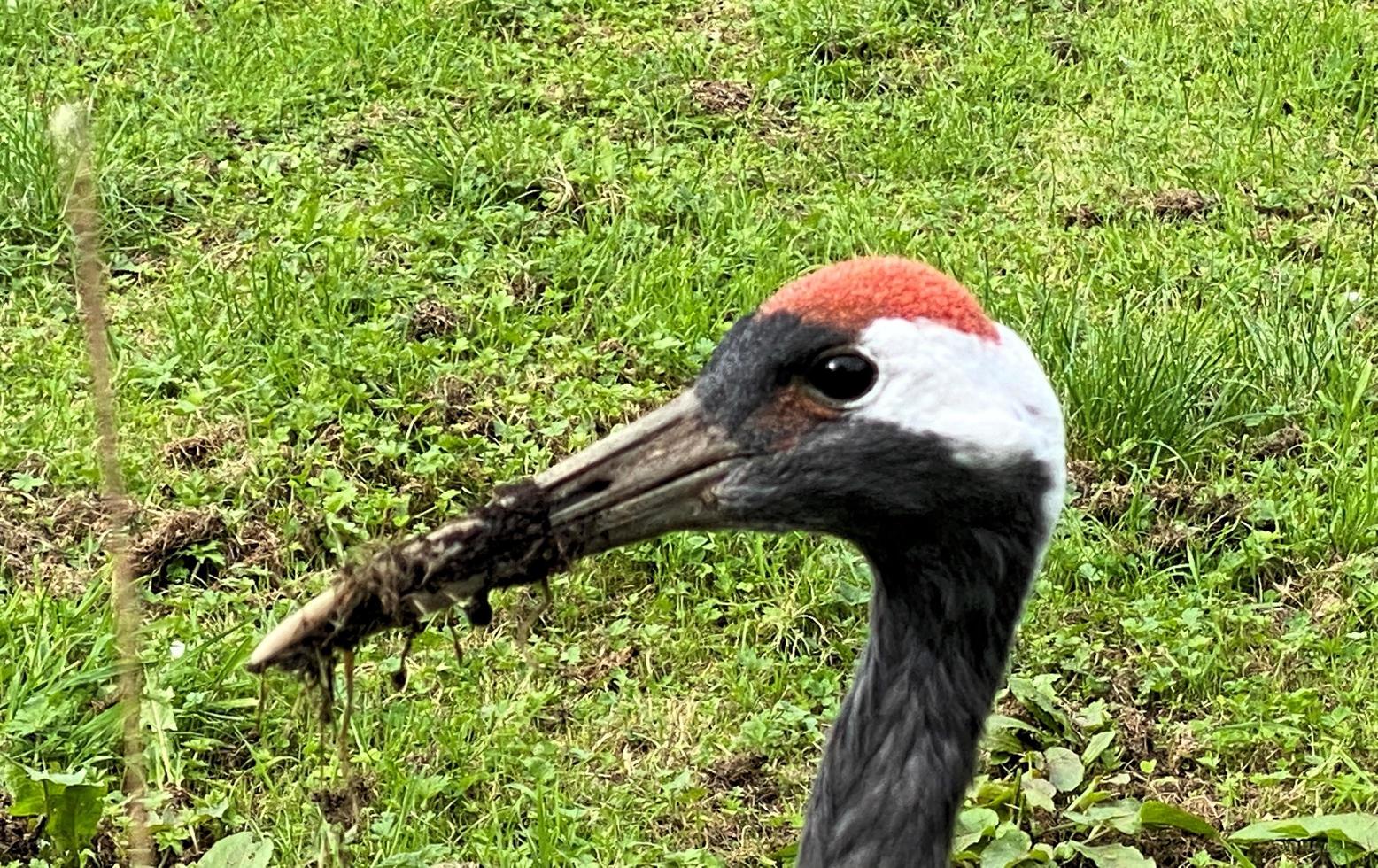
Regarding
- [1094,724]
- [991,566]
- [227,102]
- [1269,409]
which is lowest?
[1094,724]

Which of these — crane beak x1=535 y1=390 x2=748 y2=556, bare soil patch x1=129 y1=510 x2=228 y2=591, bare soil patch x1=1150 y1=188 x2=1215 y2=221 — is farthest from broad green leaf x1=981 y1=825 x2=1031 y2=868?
bare soil patch x1=1150 y1=188 x2=1215 y2=221

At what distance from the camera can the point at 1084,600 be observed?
449cm

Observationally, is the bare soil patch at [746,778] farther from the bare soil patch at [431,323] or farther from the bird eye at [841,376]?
the bare soil patch at [431,323]

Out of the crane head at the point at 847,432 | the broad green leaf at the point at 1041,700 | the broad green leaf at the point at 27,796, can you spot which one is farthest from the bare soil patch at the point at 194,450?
the crane head at the point at 847,432

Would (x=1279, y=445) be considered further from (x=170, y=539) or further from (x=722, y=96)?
(x=170, y=539)

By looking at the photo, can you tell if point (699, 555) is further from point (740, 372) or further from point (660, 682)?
point (740, 372)

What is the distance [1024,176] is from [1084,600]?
2.20 meters

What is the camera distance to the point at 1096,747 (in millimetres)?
4062

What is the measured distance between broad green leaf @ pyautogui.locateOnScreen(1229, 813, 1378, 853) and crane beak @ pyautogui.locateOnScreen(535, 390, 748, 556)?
74.3 inches

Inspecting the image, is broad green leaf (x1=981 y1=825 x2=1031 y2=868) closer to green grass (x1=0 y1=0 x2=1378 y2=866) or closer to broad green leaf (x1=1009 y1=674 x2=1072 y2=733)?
green grass (x1=0 y1=0 x2=1378 y2=866)

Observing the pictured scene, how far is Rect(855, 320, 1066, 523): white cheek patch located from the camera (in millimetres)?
2490

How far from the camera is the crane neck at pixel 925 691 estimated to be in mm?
2688

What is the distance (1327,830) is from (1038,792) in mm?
636

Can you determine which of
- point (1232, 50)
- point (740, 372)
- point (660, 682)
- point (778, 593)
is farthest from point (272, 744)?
point (1232, 50)
